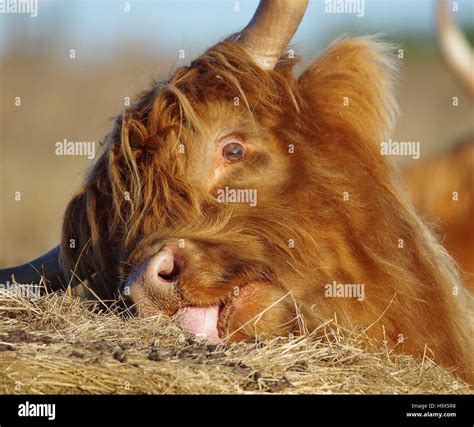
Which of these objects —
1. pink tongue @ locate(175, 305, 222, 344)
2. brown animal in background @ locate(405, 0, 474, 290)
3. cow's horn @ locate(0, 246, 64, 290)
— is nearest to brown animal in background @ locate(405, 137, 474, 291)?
brown animal in background @ locate(405, 0, 474, 290)

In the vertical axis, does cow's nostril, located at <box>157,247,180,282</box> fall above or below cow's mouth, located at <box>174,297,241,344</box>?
above

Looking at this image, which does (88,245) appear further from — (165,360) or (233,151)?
(165,360)

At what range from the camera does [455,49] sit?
34.1 ft

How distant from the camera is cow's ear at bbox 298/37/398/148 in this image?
6105 millimetres

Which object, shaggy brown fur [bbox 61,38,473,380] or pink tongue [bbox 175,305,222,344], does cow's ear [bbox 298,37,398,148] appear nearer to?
shaggy brown fur [bbox 61,38,473,380]

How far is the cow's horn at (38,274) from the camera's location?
649 centimetres

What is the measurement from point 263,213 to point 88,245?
1103 millimetres

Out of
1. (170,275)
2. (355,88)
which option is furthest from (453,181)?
(170,275)

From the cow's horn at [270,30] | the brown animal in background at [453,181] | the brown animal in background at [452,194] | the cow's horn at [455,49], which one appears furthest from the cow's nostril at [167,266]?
the cow's horn at [455,49]

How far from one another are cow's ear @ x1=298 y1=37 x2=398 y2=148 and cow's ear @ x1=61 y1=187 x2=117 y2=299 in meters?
1.36
